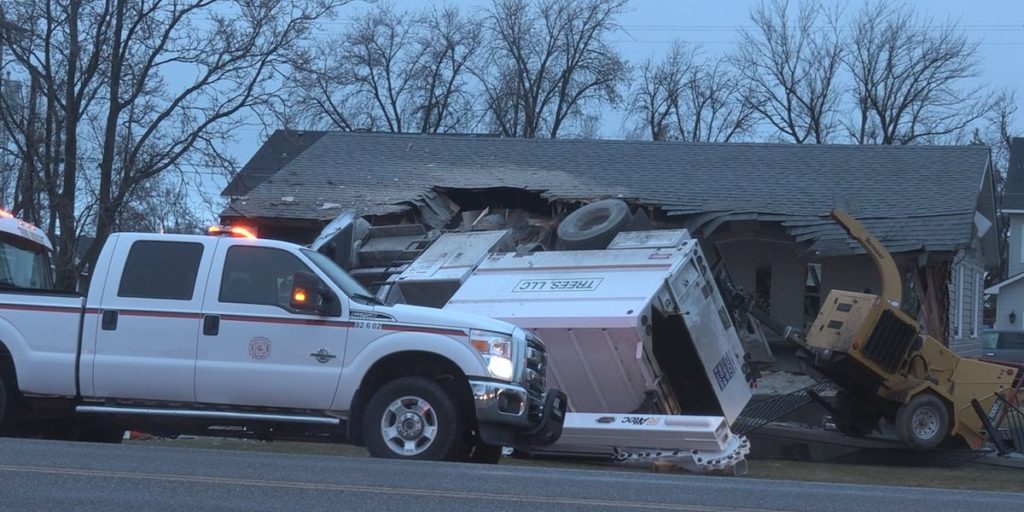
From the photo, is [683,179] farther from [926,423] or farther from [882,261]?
[926,423]

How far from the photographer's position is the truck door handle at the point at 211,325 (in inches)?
405

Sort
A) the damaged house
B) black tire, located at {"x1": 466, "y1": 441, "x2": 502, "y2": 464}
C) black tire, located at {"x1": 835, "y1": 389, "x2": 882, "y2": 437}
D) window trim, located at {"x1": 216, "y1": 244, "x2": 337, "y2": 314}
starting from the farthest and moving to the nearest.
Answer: the damaged house < black tire, located at {"x1": 835, "y1": 389, "x2": 882, "y2": 437} < black tire, located at {"x1": 466, "y1": 441, "x2": 502, "y2": 464} < window trim, located at {"x1": 216, "y1": 244, "x2": 337, "y2": 314}

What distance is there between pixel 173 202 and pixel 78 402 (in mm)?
14115

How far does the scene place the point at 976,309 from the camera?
85.1 feet

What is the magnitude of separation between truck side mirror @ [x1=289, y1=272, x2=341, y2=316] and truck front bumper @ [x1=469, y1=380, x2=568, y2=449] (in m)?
1.35

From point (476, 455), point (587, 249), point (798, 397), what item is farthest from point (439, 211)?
point (476, 455)

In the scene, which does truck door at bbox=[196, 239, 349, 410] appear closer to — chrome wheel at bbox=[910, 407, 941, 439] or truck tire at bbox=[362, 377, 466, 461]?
truck tire at bbox=[362, 377, 466, 461]

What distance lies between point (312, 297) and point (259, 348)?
65 centimetres

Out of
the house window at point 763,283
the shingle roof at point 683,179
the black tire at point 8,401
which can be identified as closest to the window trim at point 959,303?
the shingle roof at point 683,179

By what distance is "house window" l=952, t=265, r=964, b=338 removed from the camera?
2362 cm

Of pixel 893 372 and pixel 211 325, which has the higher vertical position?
pixel 211 325

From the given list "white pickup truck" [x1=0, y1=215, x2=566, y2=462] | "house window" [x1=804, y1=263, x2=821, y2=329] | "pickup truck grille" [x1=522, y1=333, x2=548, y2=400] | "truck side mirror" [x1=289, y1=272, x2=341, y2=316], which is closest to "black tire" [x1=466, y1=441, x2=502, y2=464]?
"white pickup truck" [x1=0, y1=215, x2=566, y2=462]

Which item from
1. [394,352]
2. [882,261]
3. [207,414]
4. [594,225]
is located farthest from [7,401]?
[882,261]

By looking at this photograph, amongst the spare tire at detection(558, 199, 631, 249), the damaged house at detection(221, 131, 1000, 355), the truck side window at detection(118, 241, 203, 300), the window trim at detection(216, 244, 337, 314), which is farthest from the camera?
the damaged house at detection(221, 131, 1000, 355)
